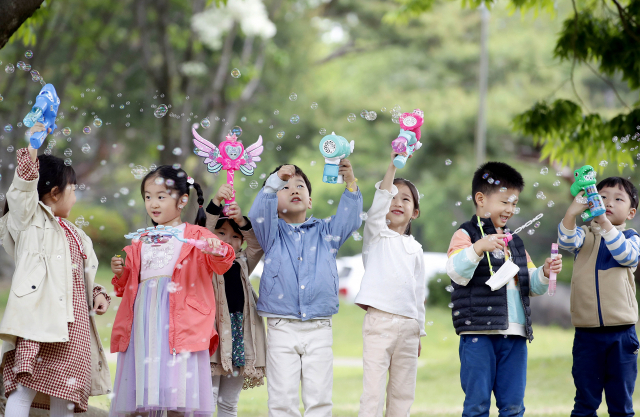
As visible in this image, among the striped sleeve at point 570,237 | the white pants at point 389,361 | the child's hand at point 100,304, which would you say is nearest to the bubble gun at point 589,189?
the striped sleeve at point 570,237

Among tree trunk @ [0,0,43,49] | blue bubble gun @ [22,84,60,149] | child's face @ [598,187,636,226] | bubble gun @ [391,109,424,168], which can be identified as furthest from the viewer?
child's face @ [598,187,636,226]

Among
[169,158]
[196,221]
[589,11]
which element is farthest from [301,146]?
[196,221]

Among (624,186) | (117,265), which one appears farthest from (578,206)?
(117,265)

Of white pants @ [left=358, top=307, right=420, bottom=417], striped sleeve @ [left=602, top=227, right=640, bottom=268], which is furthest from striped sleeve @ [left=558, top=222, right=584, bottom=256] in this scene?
white pants @ [left=358, top=307, right=420, bottom=417]

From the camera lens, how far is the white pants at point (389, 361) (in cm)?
351

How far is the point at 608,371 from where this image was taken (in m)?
3.82

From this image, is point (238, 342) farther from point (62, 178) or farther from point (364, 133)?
point (364, 133)

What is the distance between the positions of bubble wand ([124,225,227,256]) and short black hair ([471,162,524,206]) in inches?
59.1

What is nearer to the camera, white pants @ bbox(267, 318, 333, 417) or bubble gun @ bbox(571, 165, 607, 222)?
white pants @ bbox(267, 318, 333, 417)

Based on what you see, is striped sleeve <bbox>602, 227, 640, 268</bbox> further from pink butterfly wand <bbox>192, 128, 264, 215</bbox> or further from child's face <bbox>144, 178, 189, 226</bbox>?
child's face <bbox>144, 178, 189, 226</bbox>

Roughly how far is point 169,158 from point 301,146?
6.80 metres

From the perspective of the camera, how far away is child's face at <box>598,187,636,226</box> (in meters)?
3.92

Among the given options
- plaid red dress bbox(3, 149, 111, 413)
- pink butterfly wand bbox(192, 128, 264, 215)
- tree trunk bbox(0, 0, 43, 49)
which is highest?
tree trunk bbox(0, 0, 43, 49)

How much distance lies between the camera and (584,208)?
11.9ft
